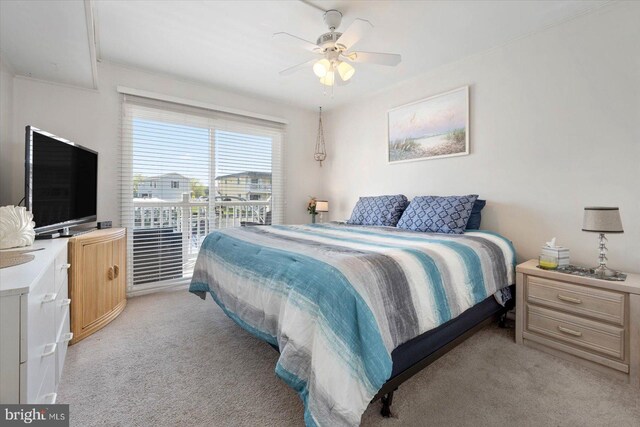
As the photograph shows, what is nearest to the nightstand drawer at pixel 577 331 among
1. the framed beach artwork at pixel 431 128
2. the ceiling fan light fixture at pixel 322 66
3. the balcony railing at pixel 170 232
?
the framed beach artwork at pixel 431 128

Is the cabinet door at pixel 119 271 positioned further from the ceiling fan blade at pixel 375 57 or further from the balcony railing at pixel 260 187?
the ceiling fan blade at pixel 375 57

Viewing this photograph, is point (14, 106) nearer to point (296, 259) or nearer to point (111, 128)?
point (111, 128)

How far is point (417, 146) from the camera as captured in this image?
3.35m

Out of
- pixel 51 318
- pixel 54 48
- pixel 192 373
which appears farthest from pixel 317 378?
pixel 54 48

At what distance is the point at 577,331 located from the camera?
6.09ft

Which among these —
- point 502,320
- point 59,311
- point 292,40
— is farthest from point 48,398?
point 502,320

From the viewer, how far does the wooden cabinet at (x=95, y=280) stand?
2.07 m

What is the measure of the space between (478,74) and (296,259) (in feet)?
9.05

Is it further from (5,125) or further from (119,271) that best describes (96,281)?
(5,125)

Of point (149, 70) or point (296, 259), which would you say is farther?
point (149, 70)

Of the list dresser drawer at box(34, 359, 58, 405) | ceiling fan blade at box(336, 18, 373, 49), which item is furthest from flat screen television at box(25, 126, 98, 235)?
ceiling fan blade at box(336, 18, 373, 49)

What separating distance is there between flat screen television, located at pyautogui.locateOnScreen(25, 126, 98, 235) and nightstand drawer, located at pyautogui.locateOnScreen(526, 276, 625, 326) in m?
3.43

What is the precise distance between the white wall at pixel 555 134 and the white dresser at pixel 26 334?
3255 mm

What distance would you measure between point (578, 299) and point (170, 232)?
3864 millimetres
